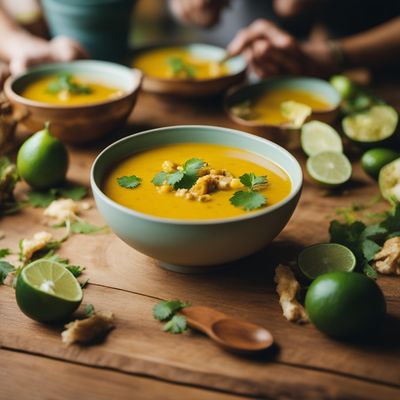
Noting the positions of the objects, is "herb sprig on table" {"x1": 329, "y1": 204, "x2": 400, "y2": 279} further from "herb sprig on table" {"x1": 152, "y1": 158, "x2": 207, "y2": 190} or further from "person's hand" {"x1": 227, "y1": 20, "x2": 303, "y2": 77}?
"person's hand" {"x1": 227, "y1": 20, "x2": 303, "y2": 77}

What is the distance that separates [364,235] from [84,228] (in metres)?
0.86

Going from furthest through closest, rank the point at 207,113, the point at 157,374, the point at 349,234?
the point at 207,113, the point at 349,234, the point at 157,374

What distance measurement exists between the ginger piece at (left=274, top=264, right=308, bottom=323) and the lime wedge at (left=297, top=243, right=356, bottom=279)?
1.9 inches

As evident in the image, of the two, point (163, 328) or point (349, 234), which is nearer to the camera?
point (163, 328)

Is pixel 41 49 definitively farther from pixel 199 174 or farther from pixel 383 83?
pixel 383 83

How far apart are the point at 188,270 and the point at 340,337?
46cm

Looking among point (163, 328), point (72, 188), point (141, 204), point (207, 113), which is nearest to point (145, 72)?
point (207, 113)

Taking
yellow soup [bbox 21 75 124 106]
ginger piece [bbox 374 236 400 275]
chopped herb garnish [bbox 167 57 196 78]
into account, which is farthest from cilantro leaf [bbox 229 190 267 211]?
chopped herb garnish [bbox 167 57 196 78]

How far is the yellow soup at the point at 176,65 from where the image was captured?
2.78m

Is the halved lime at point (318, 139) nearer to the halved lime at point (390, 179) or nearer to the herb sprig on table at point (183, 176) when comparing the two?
the halved lime at point (390, 179)

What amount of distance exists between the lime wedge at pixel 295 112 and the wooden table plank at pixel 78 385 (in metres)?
1.30

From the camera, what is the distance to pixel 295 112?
7.87 ft

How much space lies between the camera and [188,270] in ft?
5.23

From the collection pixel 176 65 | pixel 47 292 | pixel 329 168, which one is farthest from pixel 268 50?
pixel 47 292
